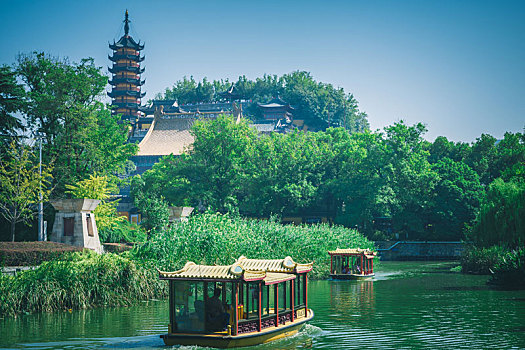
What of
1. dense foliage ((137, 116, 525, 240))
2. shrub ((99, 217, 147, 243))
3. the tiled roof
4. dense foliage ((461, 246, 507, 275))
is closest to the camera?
dense foliage ((461, 246, 507, 275))

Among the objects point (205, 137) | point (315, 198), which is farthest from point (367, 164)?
point (205, 137)

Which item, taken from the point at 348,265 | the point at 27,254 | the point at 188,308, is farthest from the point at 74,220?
the point at 188,308

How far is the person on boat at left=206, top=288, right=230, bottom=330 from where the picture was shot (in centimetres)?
1600

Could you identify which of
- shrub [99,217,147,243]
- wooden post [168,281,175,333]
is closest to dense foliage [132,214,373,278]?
wooden post [168,281,175,333]

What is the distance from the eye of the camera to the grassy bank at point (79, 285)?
22031 millimetres

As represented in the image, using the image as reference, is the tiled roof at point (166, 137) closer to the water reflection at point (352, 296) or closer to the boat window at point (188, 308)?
the water reflection at point (352, 296)

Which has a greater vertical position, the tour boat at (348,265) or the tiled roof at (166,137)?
the tiled roof at (166,137)

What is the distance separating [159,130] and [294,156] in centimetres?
3048

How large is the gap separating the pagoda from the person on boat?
8053cm

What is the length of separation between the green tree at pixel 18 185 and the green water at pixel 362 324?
15.0 metres

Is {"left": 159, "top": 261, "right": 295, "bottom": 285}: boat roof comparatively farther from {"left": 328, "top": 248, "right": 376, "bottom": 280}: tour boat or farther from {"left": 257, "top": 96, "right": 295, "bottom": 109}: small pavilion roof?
{"left": 257, "top": 96, "right": 295, "bottom": 109}: small pavilion roof

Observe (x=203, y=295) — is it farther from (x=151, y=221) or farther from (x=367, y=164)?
(x=367, y=164)

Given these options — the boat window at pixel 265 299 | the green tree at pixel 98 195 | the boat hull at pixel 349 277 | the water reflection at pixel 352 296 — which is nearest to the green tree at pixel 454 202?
the boat hull at pixel 349 277

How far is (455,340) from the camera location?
1753 cm
